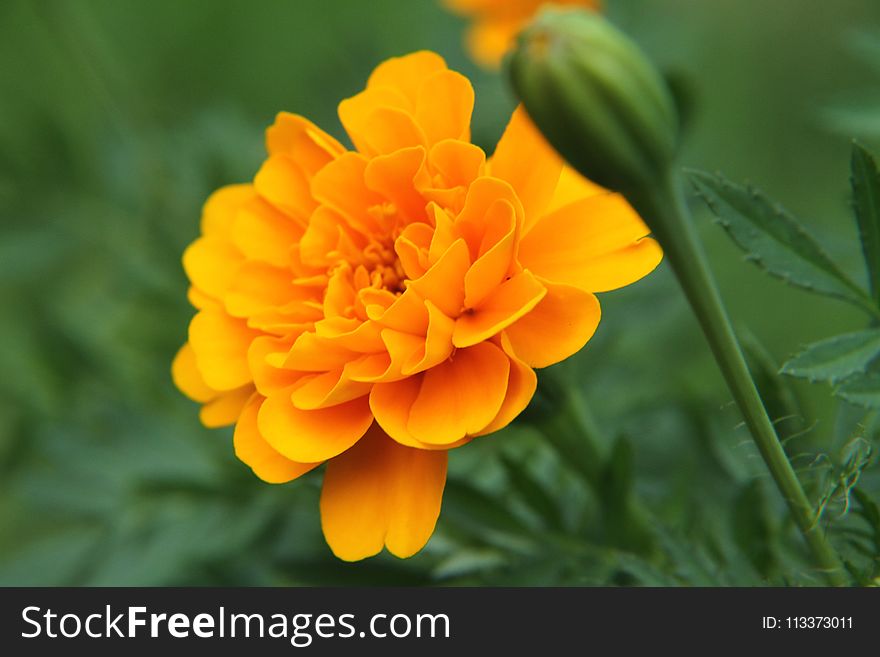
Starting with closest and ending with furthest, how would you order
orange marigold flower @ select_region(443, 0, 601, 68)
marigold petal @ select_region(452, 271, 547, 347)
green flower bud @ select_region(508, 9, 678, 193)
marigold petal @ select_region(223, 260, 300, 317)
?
green flower bud @ select_region(508, 9, 678, 193), marigold petal @ select_region(452, 271, 547, 347), marigold petal @ select_region(223, 260, 300, 317), orange marigold flower @ select_region(443, 0, 601, 68)

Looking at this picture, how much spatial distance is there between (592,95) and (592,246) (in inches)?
6.8

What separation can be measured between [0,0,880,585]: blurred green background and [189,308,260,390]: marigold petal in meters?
0.08

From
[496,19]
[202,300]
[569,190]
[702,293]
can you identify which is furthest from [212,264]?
[496,19]

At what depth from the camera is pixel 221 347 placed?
2.09 ft

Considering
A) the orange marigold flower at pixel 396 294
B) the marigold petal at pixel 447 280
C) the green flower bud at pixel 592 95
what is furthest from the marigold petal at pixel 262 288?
the green flower bud at pixel 592 95

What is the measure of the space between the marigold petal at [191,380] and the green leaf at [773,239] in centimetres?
33

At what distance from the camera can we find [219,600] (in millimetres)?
688

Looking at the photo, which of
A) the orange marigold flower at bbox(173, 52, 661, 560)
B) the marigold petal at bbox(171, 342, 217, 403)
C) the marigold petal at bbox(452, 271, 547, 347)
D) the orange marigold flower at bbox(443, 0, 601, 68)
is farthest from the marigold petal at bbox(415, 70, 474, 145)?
the orange marigold flower at bbox(443, 0, 601, 68)

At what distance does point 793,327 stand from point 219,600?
93 cm

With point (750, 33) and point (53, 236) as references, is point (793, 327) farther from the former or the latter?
point (53, 236)

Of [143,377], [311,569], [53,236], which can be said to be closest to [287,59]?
[53,236]

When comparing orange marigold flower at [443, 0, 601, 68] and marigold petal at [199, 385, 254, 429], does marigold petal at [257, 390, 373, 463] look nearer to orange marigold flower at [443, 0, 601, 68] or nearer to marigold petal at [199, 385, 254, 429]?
marigold petal at [199, 385, 254, 429]

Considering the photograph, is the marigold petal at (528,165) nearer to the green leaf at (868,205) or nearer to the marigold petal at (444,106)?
the marigold petal at (444,106)

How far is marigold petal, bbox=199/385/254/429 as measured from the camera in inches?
25.5
